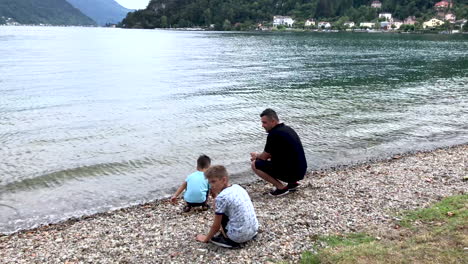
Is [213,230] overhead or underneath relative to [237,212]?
underneath

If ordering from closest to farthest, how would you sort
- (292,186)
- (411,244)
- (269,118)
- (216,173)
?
(411,244), (216,173), (269,118), (292,186)

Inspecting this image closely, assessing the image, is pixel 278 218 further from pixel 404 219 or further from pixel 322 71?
pixel 322 71

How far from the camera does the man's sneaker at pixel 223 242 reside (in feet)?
26.5

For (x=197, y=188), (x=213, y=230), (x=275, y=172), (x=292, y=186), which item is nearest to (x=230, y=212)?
(x=213, y=230)

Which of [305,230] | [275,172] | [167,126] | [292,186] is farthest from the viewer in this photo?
[167,126]

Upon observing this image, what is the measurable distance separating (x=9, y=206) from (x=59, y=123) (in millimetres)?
11306

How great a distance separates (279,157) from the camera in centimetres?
1095

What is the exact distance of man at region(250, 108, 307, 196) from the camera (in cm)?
1038

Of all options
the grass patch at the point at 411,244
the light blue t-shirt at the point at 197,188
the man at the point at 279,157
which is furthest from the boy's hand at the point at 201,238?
the man at the point at 279,157

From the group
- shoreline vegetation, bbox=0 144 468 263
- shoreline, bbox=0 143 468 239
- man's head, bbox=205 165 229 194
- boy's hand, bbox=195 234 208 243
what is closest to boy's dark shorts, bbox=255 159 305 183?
shoreline vegetation, bbox=0 144 468 263

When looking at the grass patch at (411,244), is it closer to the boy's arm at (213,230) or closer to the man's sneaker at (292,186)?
the boy's arm at (213,230)

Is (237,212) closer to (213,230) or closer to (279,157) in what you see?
(213,230)

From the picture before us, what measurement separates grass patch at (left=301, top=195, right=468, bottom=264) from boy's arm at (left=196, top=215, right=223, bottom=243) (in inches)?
68.2

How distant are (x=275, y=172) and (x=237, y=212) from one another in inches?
144
